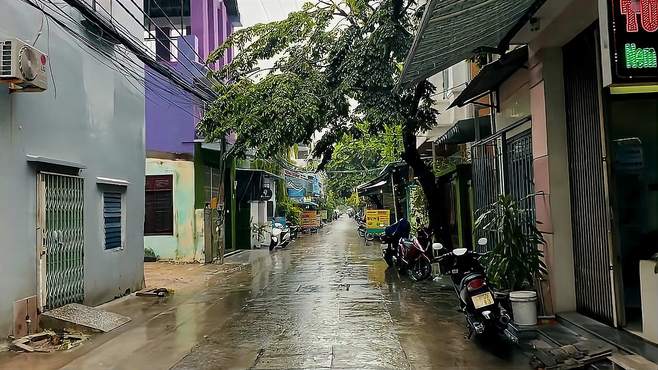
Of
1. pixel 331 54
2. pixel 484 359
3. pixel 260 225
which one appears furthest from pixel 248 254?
pixel 484 359

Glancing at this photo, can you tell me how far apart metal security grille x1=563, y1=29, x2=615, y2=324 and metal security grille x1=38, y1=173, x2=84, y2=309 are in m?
6.63

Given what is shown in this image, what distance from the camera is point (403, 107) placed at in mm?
11125

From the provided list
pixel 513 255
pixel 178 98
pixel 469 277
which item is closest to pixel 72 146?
pixel 469 277

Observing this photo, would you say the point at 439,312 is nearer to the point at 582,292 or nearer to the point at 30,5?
the point at 582,292

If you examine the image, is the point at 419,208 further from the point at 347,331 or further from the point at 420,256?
the point at 347,331

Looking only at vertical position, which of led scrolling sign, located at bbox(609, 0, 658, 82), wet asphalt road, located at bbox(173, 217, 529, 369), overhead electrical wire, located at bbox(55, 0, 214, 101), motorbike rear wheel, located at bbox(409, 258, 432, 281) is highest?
overhead electrical wire, located at bbox(55, 0, 214, 101)

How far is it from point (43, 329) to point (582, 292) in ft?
21.6

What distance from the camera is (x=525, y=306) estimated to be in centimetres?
661

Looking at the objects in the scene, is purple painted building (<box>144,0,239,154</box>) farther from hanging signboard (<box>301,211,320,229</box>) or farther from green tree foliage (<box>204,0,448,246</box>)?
hanging signboard (<box>301,211,320,229</box>)

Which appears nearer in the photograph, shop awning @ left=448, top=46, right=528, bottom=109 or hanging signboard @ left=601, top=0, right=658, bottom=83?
hanging signboard @ left=601, top=0, right=658, bottom=83

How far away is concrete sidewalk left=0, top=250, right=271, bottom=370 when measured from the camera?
19.7 ft

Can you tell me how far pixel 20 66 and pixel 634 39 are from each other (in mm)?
6142

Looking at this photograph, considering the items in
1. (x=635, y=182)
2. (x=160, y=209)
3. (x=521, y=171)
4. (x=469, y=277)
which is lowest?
(x=469, y=277)

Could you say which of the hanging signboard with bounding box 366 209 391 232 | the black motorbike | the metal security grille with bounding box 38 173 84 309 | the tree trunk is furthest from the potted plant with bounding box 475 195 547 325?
the hanging signboard with bounding box 366 209 391 232
